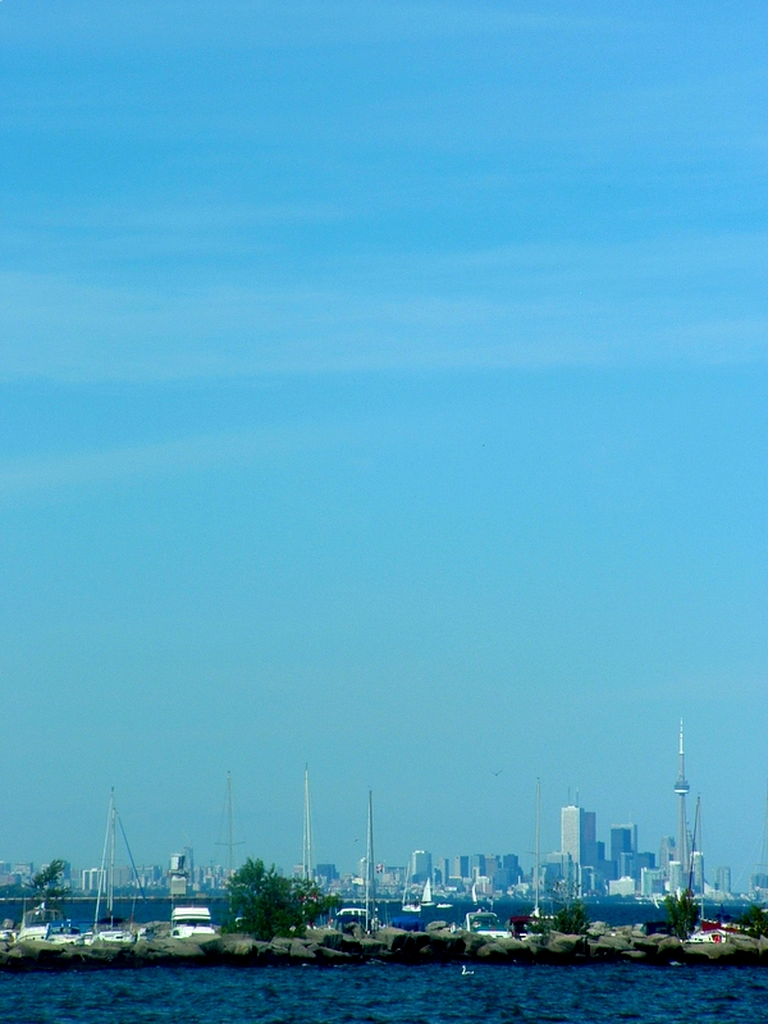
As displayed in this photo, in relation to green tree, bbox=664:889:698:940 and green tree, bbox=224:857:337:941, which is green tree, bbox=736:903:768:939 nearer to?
green tree, bbox=664:889:698:940

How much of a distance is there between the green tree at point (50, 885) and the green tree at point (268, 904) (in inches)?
1071

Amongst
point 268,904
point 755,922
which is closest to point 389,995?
point 268,904

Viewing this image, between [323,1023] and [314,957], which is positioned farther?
[314,957]

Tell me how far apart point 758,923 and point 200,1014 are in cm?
4148

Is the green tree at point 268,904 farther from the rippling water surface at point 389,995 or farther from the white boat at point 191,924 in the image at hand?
the rippling water surface at point 389,995

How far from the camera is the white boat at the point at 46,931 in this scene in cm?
8012

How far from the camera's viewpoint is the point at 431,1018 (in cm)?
5075

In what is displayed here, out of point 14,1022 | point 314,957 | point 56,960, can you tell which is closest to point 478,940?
point 314,957

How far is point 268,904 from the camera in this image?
79875 millimetres

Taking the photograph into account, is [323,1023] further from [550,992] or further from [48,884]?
[48,884]

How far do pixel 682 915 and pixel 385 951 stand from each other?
65.4 feet

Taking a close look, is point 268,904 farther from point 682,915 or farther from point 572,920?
point 682,915

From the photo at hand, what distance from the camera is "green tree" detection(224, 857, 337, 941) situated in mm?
79500

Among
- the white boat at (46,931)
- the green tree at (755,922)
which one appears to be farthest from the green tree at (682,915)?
the white boat at (46,931)
